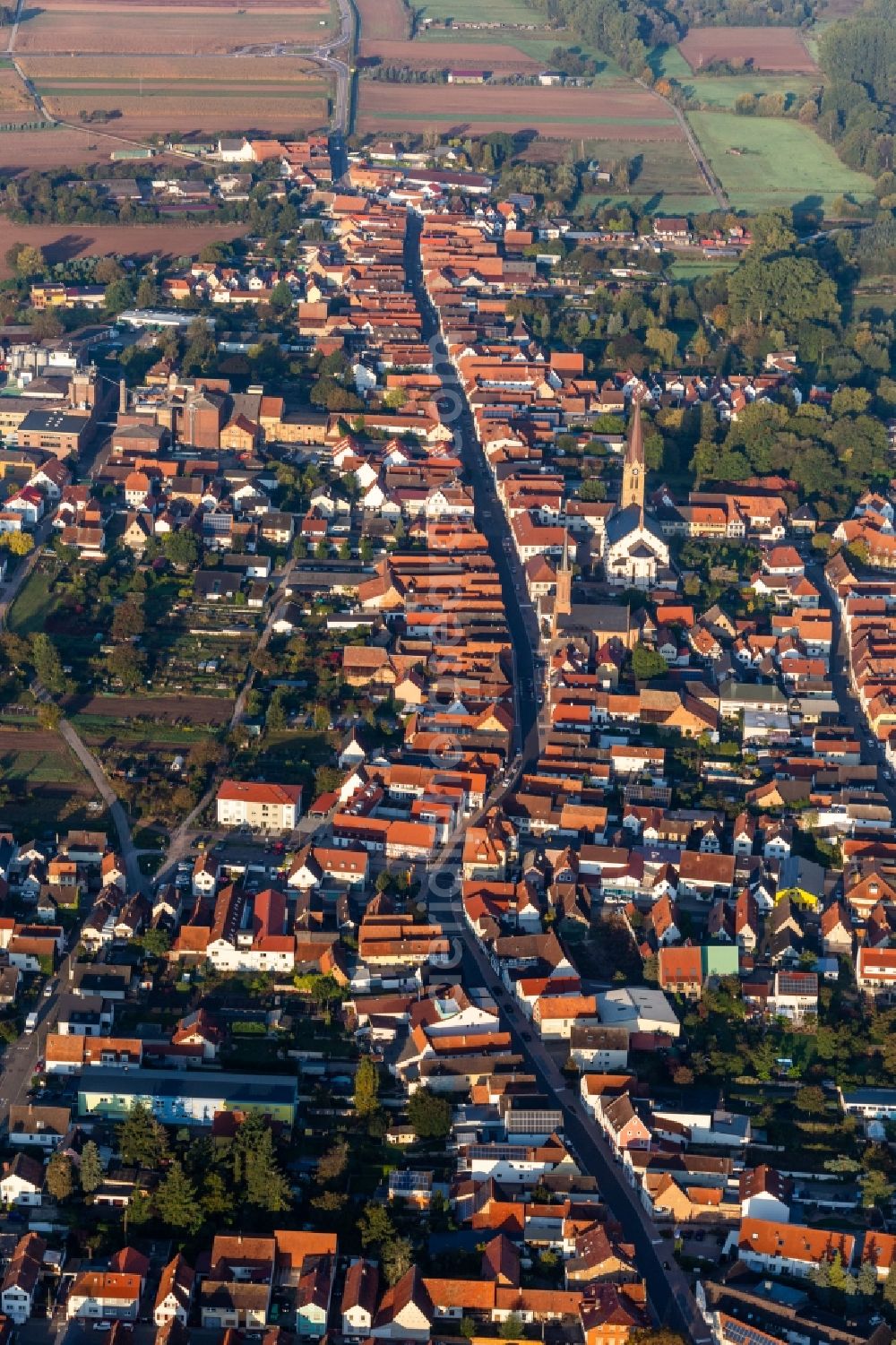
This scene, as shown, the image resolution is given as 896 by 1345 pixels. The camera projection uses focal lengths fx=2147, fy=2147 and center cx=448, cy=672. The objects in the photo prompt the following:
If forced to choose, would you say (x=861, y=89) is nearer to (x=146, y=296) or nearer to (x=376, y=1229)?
(x=146, y=296)

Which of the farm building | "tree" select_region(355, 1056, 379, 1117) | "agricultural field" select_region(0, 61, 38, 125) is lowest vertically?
"tree" select_region(355, 1056, 379, 1117)

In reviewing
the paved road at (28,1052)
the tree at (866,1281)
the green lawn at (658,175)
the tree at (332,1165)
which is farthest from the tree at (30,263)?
the tree at (866,1281)

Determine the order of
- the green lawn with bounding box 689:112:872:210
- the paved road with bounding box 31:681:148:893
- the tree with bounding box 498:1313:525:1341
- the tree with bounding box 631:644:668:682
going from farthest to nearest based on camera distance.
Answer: the green lawn with bounding box 689:112:872:210 → the tree with bounding box 631:644:668:682 → the paved road with bounding box 31:681:148:893 → the tree with bounding box 498:1313:525:1341

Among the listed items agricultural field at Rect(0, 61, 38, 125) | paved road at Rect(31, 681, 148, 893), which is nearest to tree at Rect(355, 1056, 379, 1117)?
paved road at Rect(31, 681, 148, 893)

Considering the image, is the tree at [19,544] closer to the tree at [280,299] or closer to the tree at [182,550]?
the tree at [182,550]

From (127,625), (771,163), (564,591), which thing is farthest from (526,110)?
(127,625)

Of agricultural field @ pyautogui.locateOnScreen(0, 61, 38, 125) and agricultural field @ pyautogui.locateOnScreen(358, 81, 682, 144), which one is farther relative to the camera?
agricultural field @ pyautogui.locateOnScreen(358, 81, 682, 144)

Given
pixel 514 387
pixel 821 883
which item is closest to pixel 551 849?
pixel 821 883

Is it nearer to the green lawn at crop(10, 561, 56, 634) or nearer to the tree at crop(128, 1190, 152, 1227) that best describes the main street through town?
the tree at crop(128, 1190, 152, 1227)
